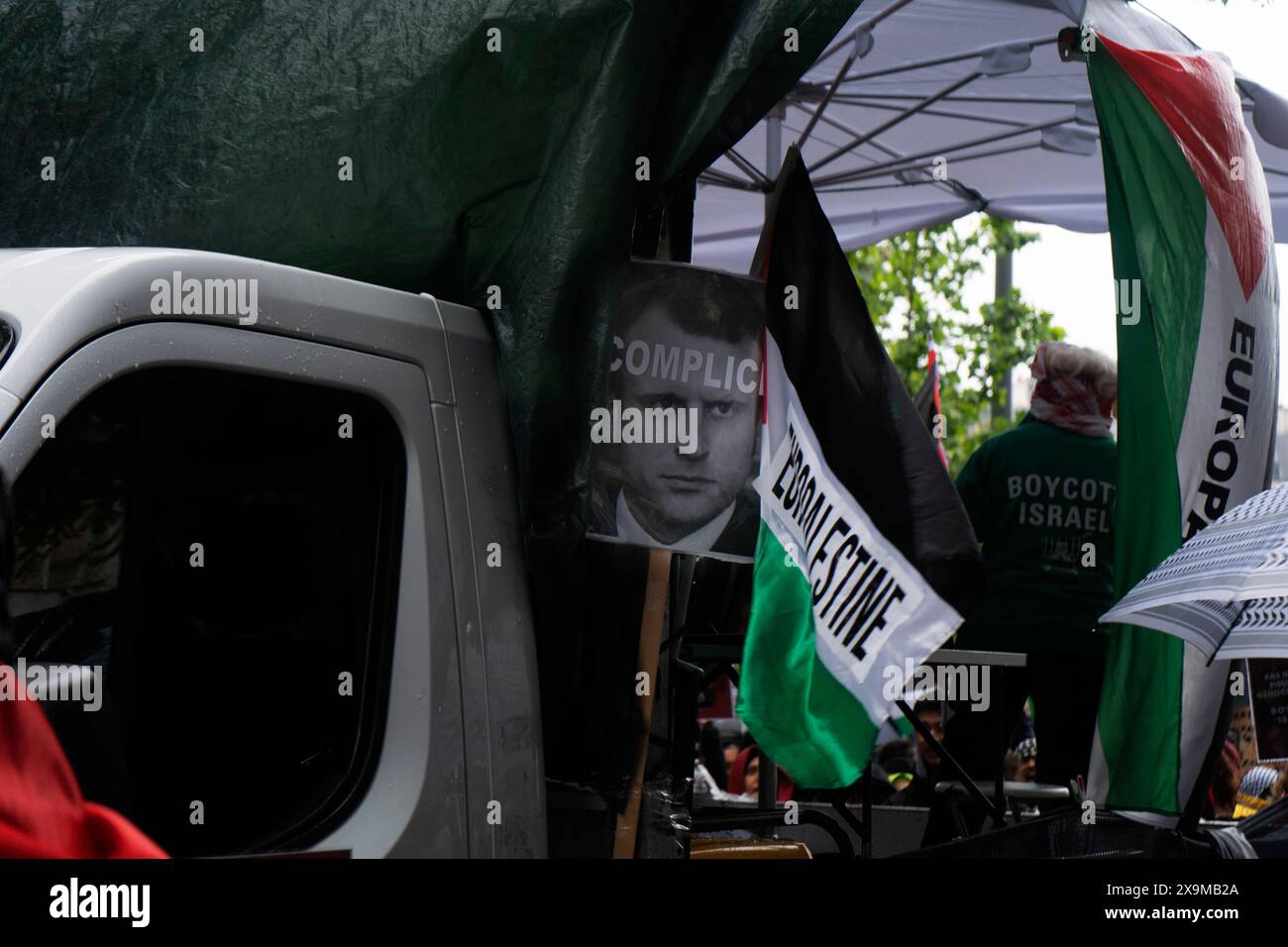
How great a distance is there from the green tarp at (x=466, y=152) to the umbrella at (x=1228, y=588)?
0.99 metres

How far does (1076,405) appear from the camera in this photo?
479cm

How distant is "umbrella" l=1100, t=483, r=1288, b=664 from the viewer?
7.86ft

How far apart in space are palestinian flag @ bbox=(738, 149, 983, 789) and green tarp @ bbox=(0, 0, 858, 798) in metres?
0.29

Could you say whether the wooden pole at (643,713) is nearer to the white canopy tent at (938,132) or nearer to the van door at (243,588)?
the van door at (243,588)

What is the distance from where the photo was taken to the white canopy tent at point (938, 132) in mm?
5520

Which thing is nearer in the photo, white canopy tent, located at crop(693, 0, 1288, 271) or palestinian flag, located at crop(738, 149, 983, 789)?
palestinian flag, located at crop(738, 149, 983, 789)

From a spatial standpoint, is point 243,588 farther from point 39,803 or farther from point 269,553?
point 39,803

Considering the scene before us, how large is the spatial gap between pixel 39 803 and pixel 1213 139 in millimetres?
2801

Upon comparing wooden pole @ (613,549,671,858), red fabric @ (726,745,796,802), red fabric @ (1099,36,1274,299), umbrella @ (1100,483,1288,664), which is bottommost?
red fabric @ (726,745,796,802)

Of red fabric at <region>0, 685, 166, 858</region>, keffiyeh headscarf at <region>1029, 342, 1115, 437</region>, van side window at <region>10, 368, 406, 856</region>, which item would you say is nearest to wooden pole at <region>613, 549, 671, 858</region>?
van side window at <region>10, 368, 406, 856</region>

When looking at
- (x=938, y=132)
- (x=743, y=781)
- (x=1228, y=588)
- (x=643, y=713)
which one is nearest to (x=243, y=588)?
(x=643, y=713)

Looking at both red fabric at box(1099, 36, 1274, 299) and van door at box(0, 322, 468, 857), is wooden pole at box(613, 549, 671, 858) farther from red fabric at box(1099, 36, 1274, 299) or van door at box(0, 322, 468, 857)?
red fabric at box(1099, 36, 1274, 299)

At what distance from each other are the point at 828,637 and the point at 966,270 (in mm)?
15622

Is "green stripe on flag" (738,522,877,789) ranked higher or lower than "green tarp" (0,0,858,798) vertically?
lower
